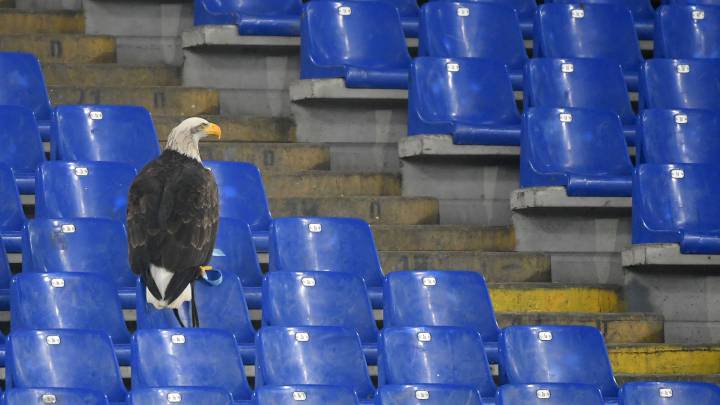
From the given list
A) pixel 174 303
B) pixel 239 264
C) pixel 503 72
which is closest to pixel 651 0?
pixel 503 72

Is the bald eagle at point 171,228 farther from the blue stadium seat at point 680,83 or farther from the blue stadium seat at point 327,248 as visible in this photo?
the blue stadium seat at point 680,83

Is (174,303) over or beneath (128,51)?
beneath

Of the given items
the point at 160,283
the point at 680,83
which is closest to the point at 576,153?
the point at 680,83

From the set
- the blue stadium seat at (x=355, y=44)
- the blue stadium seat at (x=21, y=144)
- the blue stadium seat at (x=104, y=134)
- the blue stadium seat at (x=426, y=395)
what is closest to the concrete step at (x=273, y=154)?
the blue stadium seat at (x=355, y=44)

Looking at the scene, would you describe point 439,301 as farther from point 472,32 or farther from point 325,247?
point 472,32

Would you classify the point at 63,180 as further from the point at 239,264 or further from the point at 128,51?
the point at 128,51

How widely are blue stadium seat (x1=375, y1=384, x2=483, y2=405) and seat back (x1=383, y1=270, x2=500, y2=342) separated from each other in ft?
2.61

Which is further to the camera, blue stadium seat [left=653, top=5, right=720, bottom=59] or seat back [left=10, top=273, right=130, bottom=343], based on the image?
blue stadium seat [left=653, top=5, right=720, bottom=59]

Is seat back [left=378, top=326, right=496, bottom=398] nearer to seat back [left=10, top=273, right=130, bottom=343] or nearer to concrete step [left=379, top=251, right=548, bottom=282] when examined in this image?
seat back [left=10, top=273, right=130, bottom=343]

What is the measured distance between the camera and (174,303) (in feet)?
24.8

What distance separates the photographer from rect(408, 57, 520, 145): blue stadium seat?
945 cm

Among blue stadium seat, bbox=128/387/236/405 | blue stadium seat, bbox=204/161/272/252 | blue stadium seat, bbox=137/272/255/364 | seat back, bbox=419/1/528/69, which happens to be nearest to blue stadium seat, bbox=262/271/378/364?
blue stadium seat, bbox=137/272/255/364

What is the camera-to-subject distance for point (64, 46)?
33.2 feet

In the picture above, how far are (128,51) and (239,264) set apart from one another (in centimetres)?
231
